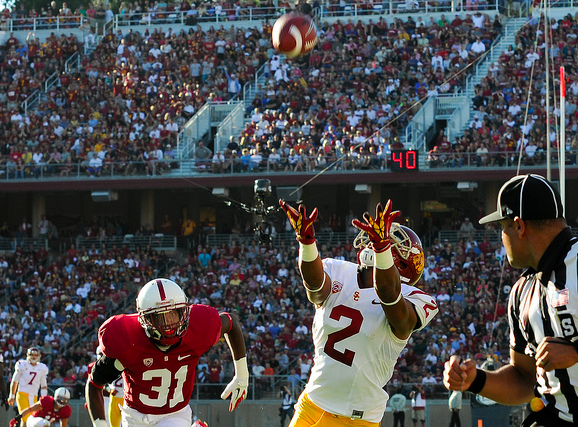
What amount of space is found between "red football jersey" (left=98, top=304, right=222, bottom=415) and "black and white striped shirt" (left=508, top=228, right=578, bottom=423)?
3.17 meters

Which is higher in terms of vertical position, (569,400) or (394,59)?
(394,59)

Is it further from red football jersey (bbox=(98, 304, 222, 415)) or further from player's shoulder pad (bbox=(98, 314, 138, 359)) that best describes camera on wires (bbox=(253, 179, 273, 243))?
player's shoulder pad (bbox=(98, 314, 138, 359))

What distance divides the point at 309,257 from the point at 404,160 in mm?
19218

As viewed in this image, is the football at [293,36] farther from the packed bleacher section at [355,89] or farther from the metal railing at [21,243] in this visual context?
the metal railing at [21,243]

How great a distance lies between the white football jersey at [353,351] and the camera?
18.0 feet

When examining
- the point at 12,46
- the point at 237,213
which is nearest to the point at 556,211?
the point at 237,213

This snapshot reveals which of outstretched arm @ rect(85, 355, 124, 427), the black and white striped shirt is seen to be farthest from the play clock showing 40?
the black and white striped shirt

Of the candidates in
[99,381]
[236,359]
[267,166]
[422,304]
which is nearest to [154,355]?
[99,381]

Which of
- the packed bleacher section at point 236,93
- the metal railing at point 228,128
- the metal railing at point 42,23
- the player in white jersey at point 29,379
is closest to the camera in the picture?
the player in white jersey at point 29,379

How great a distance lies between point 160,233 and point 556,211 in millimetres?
24223

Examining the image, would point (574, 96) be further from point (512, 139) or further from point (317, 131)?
point (317, 131)

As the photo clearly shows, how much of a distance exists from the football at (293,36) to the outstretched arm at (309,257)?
13301mm

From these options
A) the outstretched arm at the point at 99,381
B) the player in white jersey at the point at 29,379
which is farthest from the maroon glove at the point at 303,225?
the player in white jersey at the point at 29,379

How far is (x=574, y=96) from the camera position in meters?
25.2
